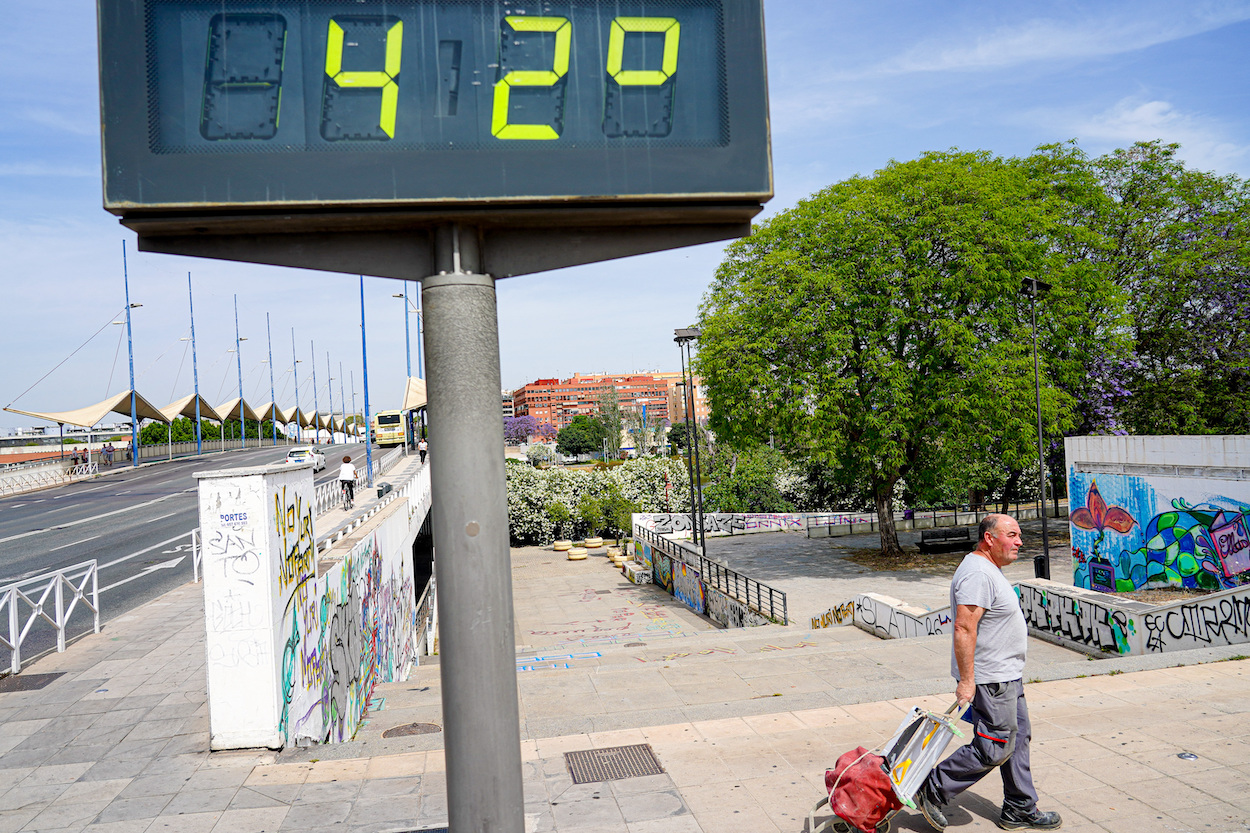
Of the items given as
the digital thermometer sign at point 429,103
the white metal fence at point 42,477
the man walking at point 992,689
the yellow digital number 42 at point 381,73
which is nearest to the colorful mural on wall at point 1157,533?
the man walking at point 992,689

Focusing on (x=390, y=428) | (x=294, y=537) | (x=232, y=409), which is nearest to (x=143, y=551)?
(x=294, y=537)

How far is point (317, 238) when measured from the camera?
3055mm

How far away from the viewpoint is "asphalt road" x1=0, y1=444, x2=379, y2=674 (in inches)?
572

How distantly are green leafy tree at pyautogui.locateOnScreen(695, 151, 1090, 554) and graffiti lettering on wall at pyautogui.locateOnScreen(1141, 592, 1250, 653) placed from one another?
13.2 meters

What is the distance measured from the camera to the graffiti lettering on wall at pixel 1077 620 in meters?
10.3

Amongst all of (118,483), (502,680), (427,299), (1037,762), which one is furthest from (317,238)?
(118,483)

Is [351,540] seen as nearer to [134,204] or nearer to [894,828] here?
[894,828]

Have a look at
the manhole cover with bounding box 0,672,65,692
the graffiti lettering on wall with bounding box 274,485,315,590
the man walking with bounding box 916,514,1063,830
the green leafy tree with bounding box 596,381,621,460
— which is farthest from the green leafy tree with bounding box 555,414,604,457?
the man walking with bounding box 916,514,1063,830

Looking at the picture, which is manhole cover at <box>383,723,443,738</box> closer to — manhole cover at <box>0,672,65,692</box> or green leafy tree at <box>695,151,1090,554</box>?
manhole cover at <box>0,672,65,692</box>

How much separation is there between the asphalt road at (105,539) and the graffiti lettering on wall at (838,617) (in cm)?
1327

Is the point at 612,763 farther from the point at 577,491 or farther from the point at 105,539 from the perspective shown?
the point at 577,491

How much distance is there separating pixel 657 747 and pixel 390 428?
6233 centimetres

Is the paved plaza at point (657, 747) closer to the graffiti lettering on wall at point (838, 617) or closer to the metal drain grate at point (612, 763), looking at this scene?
the metal drain grate at point (612, 763)

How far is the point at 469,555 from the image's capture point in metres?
2.92
